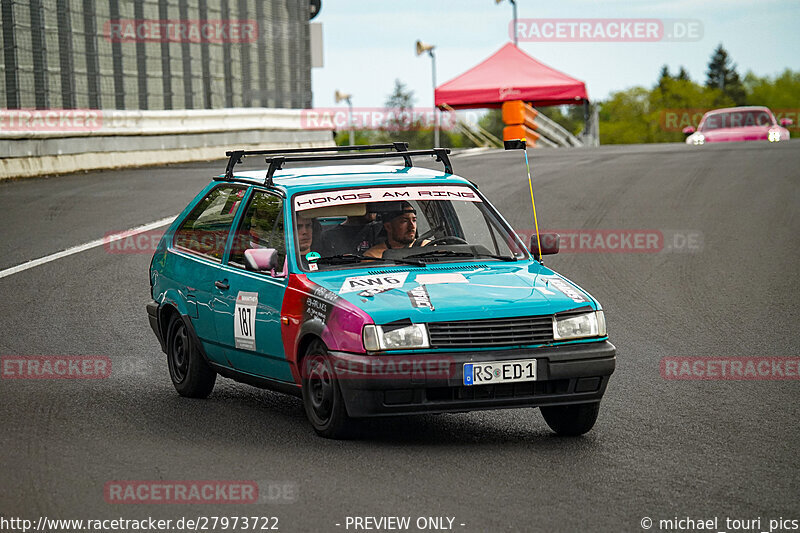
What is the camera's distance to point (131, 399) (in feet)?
26.8

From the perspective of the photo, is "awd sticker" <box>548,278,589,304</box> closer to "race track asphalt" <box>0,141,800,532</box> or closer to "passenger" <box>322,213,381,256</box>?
"race track asphalt" <box>0,141,800,532</box>

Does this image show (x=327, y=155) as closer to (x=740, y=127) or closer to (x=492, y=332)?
(x=492, y=332)

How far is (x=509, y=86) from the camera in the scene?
35906mm

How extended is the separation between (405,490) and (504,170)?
1820cm

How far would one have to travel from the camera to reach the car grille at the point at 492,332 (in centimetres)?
648

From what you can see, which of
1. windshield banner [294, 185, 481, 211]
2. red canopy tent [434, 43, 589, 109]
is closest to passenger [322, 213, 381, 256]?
windshield banner [294, 185, 481, 211]

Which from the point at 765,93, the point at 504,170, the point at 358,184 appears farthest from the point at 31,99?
the point at 765,93

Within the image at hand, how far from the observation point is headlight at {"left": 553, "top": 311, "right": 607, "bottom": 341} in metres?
6.67
